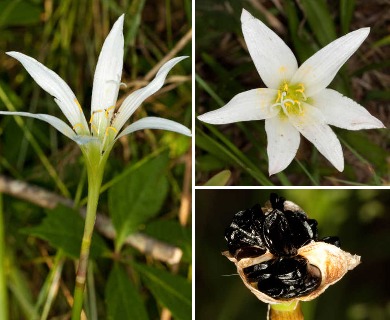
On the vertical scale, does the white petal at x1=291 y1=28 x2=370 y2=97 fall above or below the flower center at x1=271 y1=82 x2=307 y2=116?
above

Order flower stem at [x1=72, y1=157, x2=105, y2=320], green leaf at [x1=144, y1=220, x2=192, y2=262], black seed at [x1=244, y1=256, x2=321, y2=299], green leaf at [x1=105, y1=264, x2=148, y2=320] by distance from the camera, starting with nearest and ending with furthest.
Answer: black seed at [x1=244, y1=256, x2=321, y2=299] < flower stem at [x1=72, y1=157, x2=105, y2=320] < green leaf at [x1=105, y1=264, x2=148, y2=320] < green leaf at [x1=144, y1=220, x2=192, y2=262]

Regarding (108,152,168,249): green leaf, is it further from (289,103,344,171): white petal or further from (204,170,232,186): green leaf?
(289,103,344,171): white petal

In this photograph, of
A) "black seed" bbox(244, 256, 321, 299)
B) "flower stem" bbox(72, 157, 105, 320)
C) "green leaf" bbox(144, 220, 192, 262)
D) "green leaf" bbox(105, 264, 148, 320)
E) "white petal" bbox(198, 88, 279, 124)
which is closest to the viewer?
"black seed" bbox(244, 256, 321, 299)

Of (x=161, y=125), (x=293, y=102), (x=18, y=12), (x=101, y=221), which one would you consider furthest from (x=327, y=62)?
(x=18, y=12)

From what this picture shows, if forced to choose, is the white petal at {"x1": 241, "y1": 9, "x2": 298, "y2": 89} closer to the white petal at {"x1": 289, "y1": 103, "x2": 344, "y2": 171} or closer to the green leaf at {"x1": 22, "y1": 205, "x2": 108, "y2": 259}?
the white petal at {"x1": 289, "y1": 103, "x2": 344, "y2": 171}

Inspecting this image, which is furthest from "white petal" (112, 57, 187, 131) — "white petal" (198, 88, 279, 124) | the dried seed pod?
the dried seed pod

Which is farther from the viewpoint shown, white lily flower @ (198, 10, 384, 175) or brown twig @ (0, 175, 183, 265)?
brown twig @ (0, 175, 183, 265)

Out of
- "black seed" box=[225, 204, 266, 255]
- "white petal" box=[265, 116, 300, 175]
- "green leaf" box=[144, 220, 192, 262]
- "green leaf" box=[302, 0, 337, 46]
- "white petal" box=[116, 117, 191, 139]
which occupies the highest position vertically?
"green leaf" box=[302, 0, 337, 46]
